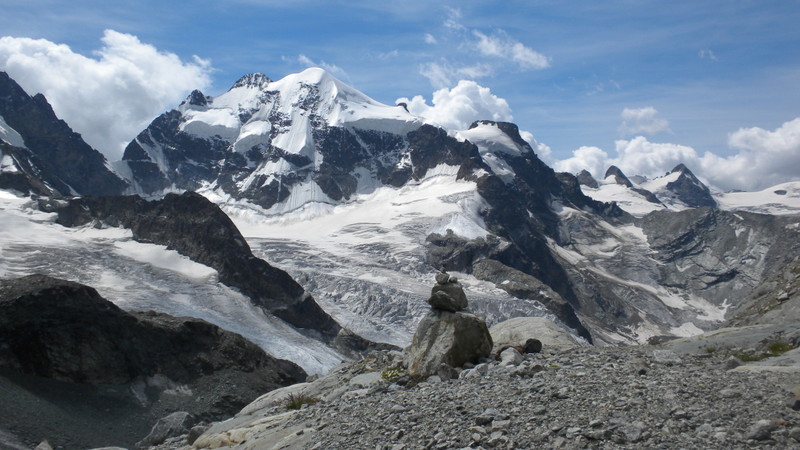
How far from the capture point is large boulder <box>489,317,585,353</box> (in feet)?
86.2

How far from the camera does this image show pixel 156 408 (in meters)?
73.2

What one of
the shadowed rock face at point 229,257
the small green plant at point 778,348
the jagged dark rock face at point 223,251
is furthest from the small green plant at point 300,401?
the jagged dark rock face at point 223,251

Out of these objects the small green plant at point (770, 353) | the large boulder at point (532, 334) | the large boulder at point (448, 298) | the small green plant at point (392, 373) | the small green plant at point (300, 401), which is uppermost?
the large boulder at point (448, 298)

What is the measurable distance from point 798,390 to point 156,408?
6705cm

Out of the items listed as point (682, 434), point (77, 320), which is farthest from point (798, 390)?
point (77, 320)

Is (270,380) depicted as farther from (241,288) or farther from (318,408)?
(241,288)

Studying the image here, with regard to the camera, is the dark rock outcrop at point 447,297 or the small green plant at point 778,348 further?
the dark rock outcrop at point 447,297

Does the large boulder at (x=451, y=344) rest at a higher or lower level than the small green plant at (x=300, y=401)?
higher

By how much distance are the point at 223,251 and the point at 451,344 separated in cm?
15948

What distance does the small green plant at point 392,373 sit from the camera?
2333 centimetres

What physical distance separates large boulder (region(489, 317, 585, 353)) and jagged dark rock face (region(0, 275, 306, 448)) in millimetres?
40240

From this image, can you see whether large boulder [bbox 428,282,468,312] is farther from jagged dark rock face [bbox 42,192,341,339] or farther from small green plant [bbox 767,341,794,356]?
jagged dark rock face [bbox 42,192,341,339]

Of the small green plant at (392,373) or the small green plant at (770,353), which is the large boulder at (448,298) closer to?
the small green plant at (392,373)

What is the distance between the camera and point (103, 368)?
74.5 m
